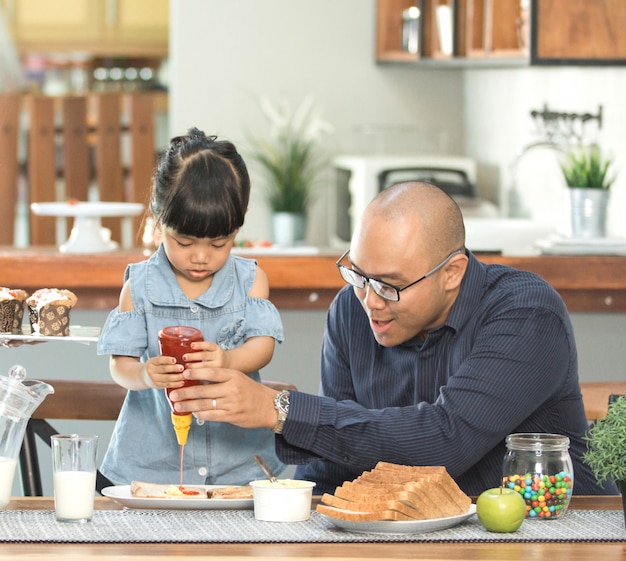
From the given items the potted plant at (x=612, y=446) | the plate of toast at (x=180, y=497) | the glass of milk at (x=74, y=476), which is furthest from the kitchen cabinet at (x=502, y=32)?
the glass of milk at (x=74, y=476)

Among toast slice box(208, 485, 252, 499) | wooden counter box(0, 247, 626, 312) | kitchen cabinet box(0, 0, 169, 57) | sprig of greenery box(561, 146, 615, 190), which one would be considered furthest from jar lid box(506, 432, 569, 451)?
kitchen cabinet box(0, 0, 169, 57)

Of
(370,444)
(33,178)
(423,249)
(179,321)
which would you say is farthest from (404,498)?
(33,178)

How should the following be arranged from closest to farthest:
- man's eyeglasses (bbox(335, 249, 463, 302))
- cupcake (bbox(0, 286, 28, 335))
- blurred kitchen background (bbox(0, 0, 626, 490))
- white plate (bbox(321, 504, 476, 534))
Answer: white plate (bbox(321, 504, 476, 534))
man's eyeglasses (bbox(335, 249, 463, 302))
cupcake (bbox(0, 286, 28, 335))
blurred kitchen background (bbox(0, 0, 626, 490))

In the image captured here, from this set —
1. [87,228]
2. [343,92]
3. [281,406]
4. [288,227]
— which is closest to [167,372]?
[281,406]

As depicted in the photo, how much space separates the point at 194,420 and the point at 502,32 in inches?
106

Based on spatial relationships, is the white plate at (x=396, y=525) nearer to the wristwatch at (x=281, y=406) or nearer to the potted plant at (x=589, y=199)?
the wristwatch at (x=281, y=406)

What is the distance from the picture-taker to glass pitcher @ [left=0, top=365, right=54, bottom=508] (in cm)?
190

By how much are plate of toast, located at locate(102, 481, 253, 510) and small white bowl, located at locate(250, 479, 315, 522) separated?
85 mm

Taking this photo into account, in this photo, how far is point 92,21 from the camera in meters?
7.52

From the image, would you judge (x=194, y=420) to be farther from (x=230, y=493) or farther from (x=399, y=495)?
(x=399, y=495)

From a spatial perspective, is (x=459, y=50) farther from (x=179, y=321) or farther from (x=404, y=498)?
(x=404, y=498)

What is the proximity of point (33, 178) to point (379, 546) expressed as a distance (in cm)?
527

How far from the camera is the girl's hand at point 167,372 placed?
1.88 meters

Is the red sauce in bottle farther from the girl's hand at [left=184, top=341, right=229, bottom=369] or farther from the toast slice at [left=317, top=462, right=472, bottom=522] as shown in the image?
the toast slice at [left=317, top=462, right=472, bottom=522]
